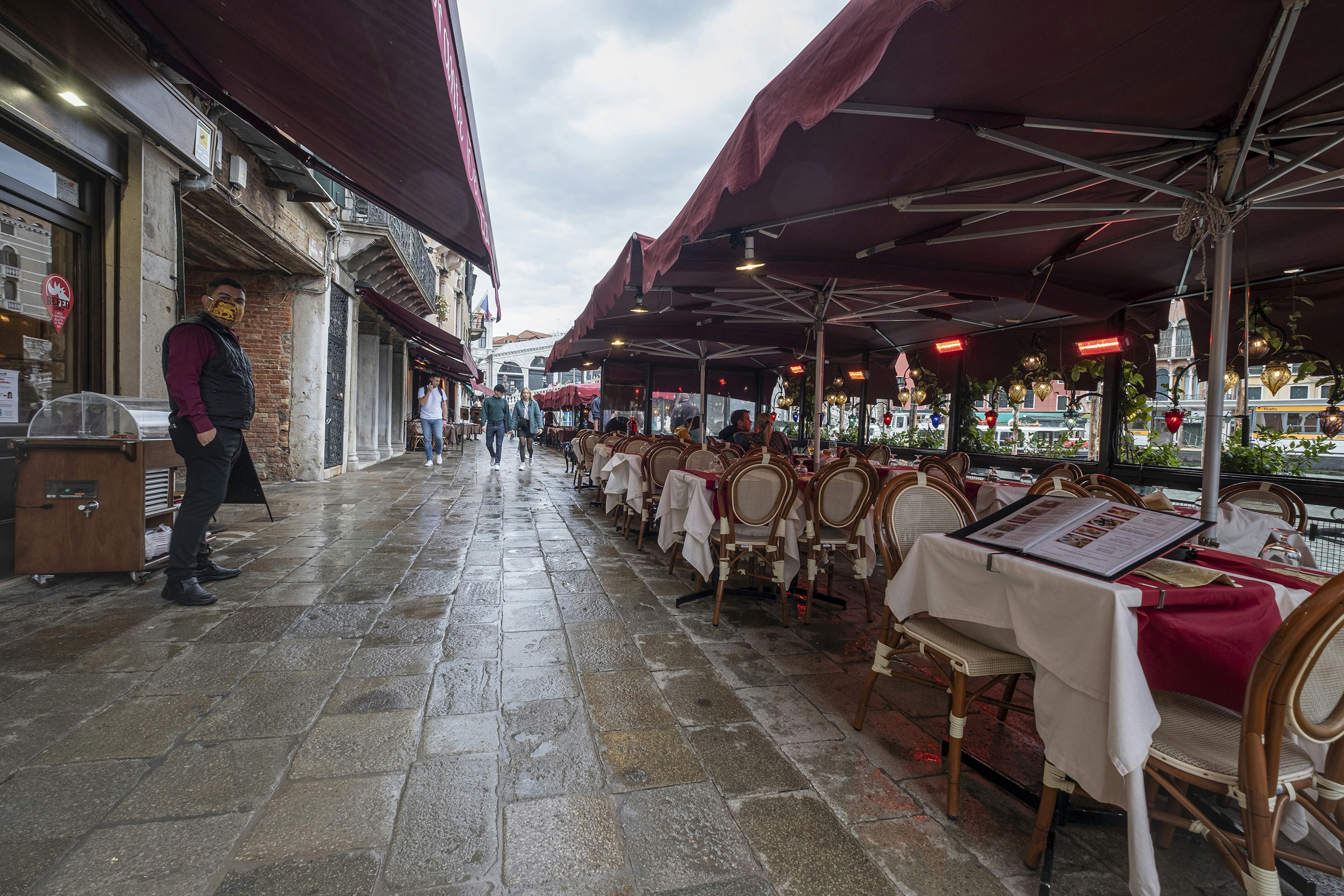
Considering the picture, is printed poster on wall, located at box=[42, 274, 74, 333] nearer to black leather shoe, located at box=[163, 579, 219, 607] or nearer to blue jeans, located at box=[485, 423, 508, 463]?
black leather shoe, located at box=[163, 579, 219, 607]

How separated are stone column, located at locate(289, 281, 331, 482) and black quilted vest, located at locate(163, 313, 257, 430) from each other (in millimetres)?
5181

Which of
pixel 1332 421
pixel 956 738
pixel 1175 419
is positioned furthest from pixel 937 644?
pixel 1175 419

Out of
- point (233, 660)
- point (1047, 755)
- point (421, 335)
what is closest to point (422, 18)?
point (233, 660)

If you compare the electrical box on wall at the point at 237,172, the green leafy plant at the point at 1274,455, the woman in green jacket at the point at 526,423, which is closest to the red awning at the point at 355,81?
the electrical box on wall at the point at 237,172

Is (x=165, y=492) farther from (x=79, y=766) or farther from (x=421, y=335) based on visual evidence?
(x=421, y=335)

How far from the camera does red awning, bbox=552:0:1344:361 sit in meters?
1.82

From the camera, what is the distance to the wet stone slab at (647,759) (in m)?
1.80

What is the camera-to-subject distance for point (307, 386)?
8070 mm

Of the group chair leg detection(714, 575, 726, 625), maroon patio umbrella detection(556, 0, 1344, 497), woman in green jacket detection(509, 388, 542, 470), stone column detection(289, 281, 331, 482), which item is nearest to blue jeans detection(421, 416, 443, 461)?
woman in green jacket detection(509, 388, 542, 470)

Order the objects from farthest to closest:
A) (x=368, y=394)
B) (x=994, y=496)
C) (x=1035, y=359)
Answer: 1. (x=368, y=394)
2. (x=1035, y=359)
3. (x=994, y=496)

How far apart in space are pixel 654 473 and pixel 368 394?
31.5ft

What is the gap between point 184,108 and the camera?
4336mm

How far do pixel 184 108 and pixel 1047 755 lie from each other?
6.53 meters

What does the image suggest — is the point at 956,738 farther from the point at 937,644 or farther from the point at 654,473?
the point at 654,473
